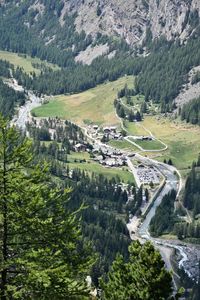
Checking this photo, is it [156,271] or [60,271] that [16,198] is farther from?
[156,271]

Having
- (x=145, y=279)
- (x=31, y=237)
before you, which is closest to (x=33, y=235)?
(x=31, y=237)

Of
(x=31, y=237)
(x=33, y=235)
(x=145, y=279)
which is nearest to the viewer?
(x=33, y=235)

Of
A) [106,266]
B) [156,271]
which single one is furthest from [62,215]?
[106,266]

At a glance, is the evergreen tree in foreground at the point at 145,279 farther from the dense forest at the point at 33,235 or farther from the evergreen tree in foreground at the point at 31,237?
the evergreen tree in foreground at the point at 31,237

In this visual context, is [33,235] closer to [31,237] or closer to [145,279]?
[31,237]

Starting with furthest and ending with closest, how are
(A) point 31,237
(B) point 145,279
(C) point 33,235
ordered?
(B) point 145,279, (A) point 31,237, (C) point 33,235

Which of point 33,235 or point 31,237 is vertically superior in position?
point 33,235

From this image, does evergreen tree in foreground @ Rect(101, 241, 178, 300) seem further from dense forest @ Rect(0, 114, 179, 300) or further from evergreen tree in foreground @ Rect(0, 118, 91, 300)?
evergreen tree in foreground @ Rect(0, 118, 91, 300)

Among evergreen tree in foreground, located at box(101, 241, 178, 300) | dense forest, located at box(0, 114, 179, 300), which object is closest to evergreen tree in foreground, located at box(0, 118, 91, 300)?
dense forest, located at box(0, 114, 179, 300)

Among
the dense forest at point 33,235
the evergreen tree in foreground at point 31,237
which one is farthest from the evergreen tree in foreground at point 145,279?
the evergreen tree in foreground at point 31,237
